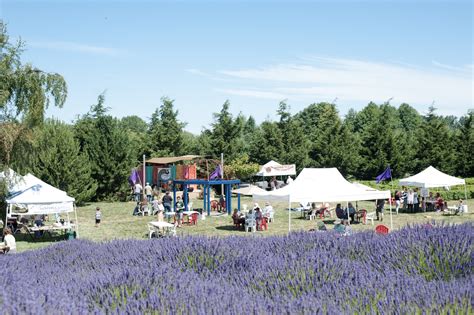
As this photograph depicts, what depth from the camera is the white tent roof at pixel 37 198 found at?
715 inches

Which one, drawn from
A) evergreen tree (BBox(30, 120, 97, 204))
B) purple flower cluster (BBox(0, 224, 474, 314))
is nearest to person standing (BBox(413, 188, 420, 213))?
evergreen tree (BBox(30, 120, 97, 204))

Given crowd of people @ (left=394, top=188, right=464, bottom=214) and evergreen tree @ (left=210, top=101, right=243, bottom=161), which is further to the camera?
evergreen tree @ (left=210, top=101, right=243, bottom=161)

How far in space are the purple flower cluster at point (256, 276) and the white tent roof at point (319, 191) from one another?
10.8 meters

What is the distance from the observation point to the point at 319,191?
19.5 metres

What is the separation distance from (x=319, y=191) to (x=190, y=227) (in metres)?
5.88

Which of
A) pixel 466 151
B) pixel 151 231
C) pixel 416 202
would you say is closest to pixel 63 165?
pixel 151 231

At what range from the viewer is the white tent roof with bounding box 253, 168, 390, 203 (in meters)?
19.2

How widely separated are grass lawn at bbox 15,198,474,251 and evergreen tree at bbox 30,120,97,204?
166 cm

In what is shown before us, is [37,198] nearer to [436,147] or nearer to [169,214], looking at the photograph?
[169,214]

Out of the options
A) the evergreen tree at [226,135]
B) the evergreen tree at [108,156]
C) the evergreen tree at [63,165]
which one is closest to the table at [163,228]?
the evergreen tree at [63,165]

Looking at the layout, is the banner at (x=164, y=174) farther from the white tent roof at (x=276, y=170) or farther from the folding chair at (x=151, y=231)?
the folding chair at (x=151, y=231)

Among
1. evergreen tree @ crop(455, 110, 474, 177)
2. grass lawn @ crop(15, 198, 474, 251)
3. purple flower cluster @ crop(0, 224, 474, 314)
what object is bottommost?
grass lawn @ crop(15, 198, 474, 251)

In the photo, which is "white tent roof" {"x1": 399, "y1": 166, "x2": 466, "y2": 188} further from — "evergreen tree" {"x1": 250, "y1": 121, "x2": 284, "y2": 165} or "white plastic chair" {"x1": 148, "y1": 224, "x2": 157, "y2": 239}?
"evergreen tree" {"x1": 250, "y1": 121, "x2": 284, "y2": 165}

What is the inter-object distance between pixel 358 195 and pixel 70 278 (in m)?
14.9
